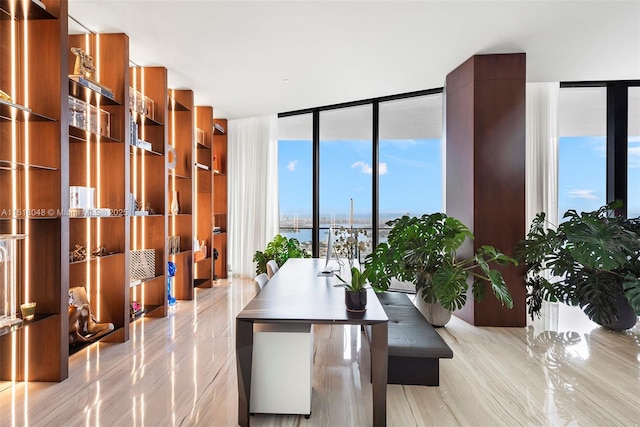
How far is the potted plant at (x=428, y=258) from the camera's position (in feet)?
11.2

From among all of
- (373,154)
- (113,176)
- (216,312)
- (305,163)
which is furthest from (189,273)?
(373,154)

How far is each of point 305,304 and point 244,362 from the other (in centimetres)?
45

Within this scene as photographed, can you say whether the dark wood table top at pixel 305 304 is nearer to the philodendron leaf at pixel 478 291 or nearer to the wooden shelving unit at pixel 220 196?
the philodendron leaf at pixel 478 291

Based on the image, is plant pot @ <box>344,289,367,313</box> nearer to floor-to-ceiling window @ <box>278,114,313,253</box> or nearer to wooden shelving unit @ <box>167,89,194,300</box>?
wooden shelving unit @ <box>167,89,194,300</box>

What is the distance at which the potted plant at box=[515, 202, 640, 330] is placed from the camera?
3.18 m

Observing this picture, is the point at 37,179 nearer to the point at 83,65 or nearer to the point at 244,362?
the point at 83,65

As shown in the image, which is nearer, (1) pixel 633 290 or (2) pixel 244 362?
(2) pixel 244 362

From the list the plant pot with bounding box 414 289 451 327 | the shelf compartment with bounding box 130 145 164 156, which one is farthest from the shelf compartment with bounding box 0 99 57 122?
the plant pot with bounding box 414 289 451 327

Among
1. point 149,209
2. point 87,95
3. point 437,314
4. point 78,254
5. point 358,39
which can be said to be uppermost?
point 358,39

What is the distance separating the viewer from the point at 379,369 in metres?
1.86

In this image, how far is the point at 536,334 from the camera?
11.7 ft

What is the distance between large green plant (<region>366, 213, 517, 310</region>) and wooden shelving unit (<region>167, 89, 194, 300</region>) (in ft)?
8.15

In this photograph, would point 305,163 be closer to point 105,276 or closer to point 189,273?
point 189,273

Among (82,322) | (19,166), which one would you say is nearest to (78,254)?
(82,322)
